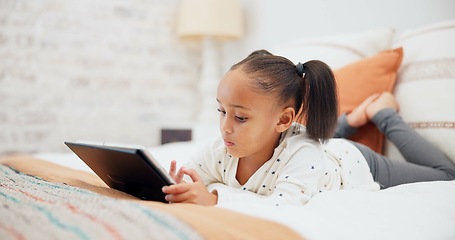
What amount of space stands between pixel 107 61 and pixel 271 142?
228 centimetres

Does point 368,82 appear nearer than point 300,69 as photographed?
No

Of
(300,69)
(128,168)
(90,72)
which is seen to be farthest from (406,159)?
(90,72)

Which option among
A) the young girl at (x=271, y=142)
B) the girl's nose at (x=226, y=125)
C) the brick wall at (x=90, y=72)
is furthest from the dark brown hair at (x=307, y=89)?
the brick wall at (x=90, y=72)

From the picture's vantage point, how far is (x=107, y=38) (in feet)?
10.7

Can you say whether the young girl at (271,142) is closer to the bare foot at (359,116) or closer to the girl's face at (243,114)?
the girl's face at (243,114)

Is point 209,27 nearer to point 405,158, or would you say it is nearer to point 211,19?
point 211,19

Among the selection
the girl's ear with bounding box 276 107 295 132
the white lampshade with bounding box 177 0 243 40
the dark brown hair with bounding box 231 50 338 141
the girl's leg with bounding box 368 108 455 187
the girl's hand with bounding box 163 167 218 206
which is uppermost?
the white lampshade with bounding box 177 0 243 40

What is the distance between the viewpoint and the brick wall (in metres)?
2.96

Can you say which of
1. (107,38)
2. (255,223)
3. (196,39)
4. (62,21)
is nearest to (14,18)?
(62,21)

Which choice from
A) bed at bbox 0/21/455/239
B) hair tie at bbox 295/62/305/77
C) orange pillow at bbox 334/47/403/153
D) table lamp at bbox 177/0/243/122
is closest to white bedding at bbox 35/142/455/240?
bed at bbox 0/21/455/239

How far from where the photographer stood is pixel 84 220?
2.23ft

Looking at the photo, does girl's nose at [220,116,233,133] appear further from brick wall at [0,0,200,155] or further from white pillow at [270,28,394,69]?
brick wall at [0,0,200,155]

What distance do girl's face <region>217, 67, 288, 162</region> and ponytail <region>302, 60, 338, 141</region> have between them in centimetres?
8

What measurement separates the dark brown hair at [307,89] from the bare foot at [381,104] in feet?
1.74
